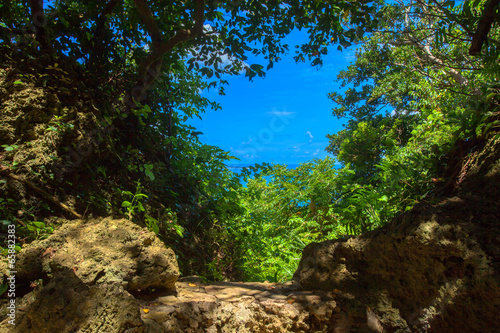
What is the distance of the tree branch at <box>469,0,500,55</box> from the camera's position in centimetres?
201

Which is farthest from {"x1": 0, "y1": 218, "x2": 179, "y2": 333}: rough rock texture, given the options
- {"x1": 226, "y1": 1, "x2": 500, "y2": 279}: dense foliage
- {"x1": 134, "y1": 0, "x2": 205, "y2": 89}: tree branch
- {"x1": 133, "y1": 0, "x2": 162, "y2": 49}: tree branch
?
{"x1": 133, "y1": 0, "x2": 162, "y2": 49}: tree branch

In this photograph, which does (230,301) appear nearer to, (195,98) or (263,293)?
(263,293)

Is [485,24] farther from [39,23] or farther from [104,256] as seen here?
[39,23]

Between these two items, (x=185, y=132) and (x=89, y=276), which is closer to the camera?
(x=89, y=276)

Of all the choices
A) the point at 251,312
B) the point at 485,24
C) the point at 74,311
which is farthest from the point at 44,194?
the point at 485,24

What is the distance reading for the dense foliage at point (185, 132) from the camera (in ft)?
7.57

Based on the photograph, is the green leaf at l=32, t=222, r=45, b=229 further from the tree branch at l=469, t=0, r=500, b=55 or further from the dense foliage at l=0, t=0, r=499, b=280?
the tree branch at l=469, t=0, r=500, b=55

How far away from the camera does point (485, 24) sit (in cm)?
206

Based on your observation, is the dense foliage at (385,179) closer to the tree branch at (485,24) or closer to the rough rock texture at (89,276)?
the tree branch at (485,24)

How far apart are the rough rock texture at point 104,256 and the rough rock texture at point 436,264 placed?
1404mm

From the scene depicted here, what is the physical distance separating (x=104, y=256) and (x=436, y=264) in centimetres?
227

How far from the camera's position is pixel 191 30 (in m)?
3.39

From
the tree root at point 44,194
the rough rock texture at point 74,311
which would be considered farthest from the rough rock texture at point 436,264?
the tree root at point 44,194

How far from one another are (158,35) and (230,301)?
3.22m
